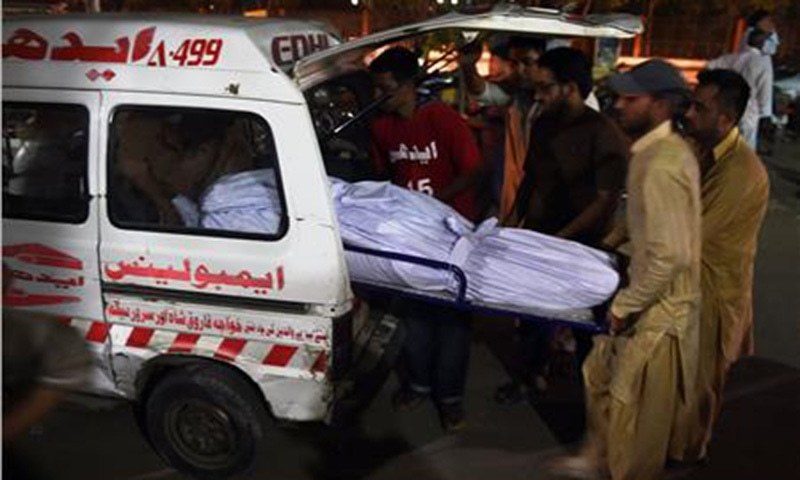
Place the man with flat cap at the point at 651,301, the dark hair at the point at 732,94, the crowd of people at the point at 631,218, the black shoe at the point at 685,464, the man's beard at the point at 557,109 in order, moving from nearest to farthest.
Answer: the man with flat cap at the point at 651,301, the crowd of people at the point at 631,218, the dark hair at the point at 732,94, the black shoe at the point at 685,464, the man's beard at the point at 557,109

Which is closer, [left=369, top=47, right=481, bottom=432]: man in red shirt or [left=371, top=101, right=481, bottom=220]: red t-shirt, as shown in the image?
[left=369, top=47, right=481, bottom=432]: man in red shirt

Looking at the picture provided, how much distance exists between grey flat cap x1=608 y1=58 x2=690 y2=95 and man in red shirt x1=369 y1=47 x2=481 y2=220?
3.65 ft

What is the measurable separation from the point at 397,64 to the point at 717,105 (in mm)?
1550

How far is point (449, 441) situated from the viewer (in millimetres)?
3893

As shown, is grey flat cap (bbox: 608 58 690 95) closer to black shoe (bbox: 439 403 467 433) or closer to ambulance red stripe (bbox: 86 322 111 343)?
black shoe (bbox: 439 403 467 433)

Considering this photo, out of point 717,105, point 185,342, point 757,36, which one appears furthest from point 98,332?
point 757,36

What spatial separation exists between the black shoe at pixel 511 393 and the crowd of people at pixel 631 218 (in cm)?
1

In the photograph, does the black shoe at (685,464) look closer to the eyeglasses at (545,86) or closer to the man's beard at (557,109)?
the man's beard at (557,109)

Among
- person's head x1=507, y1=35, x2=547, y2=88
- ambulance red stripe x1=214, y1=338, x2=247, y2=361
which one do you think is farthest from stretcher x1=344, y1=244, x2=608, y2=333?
person's head x1=507, y1=35, x2=547, y2=88

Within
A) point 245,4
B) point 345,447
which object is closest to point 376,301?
point 345,447

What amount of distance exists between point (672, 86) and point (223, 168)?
1.87 meters

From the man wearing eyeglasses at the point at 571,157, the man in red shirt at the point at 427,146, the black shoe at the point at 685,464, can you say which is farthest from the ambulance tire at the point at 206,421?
the black shoe at the point at 685,464

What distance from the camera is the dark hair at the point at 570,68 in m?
3.87

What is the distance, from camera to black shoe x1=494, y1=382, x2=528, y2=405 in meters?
4.30
